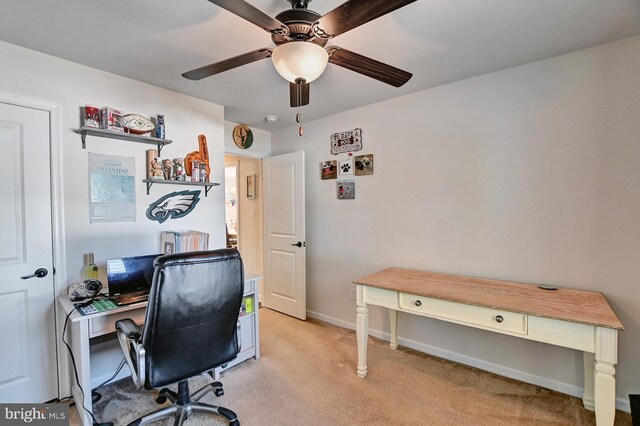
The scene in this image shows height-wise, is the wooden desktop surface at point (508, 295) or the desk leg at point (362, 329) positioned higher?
the wooden desktop surface at point (508, 295)

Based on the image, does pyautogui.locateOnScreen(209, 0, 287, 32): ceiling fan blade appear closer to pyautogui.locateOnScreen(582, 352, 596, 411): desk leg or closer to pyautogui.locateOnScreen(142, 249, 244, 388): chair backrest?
pyautogui.locateOnScreen(142, 249, 244, 388): chair backrest

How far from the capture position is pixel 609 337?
148 centimetres

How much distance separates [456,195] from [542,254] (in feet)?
2.42

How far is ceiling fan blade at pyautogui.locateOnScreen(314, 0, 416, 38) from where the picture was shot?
1.12 m

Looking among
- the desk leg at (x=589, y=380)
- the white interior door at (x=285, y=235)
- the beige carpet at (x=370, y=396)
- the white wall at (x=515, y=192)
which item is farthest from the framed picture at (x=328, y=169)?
the desk leg at (x=589, y=380)

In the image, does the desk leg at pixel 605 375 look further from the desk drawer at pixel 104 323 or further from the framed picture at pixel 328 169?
the desk drawer at pixel 104 323

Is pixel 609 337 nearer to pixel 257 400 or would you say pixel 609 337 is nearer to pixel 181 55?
pixel 257 400

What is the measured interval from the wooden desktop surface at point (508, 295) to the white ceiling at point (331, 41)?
1.61 m

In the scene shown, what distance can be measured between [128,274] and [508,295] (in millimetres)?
2596

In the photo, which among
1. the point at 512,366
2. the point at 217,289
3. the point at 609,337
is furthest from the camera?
the point at 512,366

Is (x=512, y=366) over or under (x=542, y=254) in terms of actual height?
under

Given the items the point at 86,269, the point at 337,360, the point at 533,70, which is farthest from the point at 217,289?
the point at 533,70

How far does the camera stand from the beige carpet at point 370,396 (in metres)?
1.86

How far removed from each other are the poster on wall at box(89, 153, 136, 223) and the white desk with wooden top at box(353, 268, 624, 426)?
6.44ft
